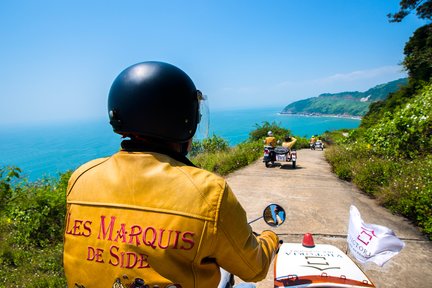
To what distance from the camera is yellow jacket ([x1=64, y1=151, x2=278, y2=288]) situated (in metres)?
1.18

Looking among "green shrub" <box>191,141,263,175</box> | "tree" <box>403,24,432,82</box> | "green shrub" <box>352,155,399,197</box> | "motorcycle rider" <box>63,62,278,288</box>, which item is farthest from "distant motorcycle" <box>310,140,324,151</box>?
"motorcycle rider" <box>63,62,278,288</box>

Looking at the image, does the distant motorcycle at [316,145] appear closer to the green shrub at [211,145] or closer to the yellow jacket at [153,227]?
the green shrub at [211,145]

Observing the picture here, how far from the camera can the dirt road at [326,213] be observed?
3.82 metres

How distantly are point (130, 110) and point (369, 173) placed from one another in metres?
7.63

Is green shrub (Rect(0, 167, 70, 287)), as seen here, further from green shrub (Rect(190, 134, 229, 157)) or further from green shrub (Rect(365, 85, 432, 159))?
green shrub (Rect(190, 134, 229, 157))

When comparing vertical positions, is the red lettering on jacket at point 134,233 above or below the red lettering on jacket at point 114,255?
above

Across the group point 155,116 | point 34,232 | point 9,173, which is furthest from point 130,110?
point 9,173

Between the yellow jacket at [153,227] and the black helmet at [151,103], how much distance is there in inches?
10.8

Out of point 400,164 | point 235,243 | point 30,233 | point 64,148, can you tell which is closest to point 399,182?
point 400,164

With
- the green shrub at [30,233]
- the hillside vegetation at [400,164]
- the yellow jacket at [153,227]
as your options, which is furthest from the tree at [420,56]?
the yellow jacket at [153,227]

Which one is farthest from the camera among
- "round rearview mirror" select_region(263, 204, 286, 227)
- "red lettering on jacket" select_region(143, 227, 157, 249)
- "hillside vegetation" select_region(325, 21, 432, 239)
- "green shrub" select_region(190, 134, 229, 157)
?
"green shrub" select_region(190, 134, 229, 157)

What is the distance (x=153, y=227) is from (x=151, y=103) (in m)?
0.71

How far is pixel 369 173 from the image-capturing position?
764cm

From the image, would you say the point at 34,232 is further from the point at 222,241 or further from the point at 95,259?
the point at 222,241
